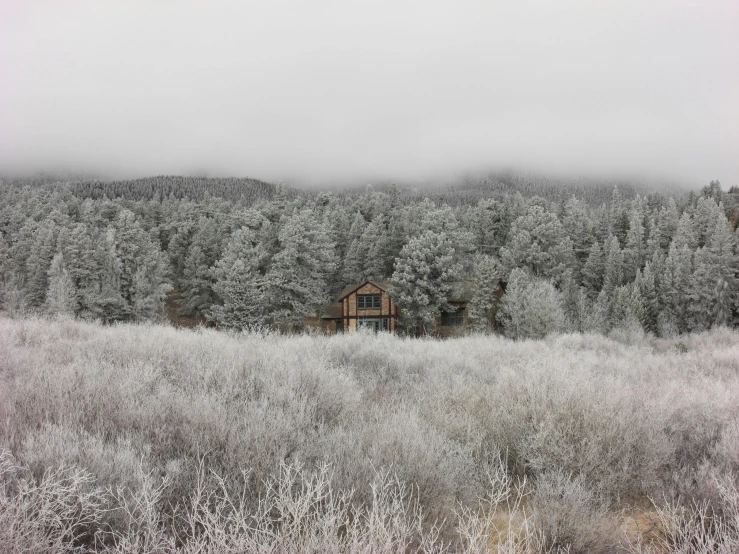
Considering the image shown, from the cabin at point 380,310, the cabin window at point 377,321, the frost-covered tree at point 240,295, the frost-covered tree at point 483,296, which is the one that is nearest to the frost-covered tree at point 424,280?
the cabin at point 380,310

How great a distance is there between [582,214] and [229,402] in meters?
71.5

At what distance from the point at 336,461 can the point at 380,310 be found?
3766 cm

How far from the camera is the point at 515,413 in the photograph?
5434 mm

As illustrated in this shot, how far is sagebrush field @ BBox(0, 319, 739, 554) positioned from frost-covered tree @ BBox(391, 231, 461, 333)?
30.0 meters

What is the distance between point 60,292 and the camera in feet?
119

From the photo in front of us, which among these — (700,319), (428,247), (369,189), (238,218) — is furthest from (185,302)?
(700,319)

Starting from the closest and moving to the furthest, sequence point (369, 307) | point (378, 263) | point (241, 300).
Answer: point (241, 300) → point (369, 307) → point (378, 263)

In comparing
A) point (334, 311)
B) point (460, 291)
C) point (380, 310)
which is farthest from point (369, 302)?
point (460, 291)

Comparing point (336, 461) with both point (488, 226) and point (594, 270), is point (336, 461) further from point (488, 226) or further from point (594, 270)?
point (488, 226)

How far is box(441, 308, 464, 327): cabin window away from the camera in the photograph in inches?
1660

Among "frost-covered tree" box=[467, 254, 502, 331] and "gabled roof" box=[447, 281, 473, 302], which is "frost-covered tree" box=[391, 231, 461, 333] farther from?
"frost-covered tree" box=[467, 254, 502, 331]

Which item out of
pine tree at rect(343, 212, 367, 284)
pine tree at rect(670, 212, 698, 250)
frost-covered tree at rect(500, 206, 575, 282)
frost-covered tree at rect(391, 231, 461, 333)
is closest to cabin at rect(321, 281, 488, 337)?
frost-covered tree at rect(391, 231, 461, 333)

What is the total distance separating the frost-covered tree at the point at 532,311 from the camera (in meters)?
33.2

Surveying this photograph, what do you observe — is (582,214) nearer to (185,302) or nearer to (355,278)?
(355,278)
